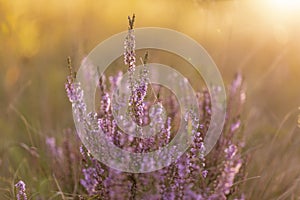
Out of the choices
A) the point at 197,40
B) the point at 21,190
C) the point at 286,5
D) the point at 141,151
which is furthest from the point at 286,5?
the point at 21,190

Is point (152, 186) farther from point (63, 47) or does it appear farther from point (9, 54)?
point (63, 47)

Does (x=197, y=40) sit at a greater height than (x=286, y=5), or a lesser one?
lesser

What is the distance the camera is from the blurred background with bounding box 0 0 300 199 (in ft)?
8.70

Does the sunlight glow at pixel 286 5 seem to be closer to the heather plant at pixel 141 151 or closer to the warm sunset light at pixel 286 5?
the warm sunset light at pixel 286 5

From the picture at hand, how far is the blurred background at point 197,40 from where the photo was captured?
265 cm

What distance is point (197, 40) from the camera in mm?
4805

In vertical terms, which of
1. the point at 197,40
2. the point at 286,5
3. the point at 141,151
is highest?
the point at 286,5

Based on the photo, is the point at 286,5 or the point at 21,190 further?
the point at 286,5

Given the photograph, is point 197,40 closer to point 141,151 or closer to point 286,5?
point 286,5

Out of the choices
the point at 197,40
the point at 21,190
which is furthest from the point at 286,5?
the point at 21,190

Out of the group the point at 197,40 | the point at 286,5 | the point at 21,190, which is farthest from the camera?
the point at 286,5

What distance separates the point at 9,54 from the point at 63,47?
27.2 inches

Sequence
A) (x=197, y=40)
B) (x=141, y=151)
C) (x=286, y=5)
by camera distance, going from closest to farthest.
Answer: (x=141, y=151) → (x=197, y=40) → (x=286, y=5)

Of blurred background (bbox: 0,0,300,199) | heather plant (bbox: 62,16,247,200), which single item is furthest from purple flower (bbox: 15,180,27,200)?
blurred background (bbox: 0,0,300,199)
